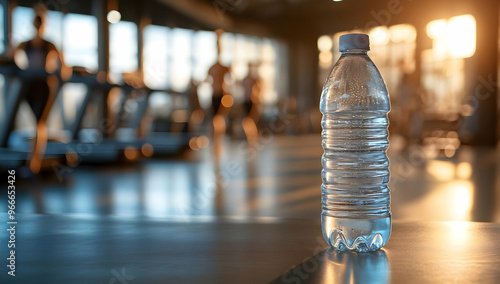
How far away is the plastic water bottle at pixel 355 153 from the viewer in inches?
58.7

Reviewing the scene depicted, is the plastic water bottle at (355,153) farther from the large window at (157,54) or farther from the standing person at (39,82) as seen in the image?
the large window at (157,54)

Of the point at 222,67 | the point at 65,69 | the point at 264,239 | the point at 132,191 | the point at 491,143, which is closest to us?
the point at 264,239

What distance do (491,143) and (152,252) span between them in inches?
449

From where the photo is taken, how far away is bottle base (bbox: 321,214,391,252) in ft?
4.88

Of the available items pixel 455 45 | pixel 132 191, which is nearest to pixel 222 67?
pixel 132 191

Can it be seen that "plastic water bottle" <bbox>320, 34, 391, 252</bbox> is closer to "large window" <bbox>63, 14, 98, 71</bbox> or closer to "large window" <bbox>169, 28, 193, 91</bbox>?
"large window" <bbox>63, 14, 98, 71</bbox>

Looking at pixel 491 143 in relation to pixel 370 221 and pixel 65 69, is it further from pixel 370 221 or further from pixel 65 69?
pixel 370 221

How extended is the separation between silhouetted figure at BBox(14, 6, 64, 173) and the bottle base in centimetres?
424

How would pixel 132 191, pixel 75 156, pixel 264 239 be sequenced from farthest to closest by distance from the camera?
1. pixel 75 156
2. pixel 132 191
3. pixel 264 239

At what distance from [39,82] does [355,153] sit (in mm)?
4222

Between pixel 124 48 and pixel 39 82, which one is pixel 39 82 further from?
pixel 124 48

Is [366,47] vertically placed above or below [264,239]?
above

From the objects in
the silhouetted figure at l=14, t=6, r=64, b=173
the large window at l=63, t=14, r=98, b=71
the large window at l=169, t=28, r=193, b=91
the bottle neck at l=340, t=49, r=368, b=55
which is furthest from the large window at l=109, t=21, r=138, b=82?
the bottle neck at l=340, t=49, r=368, b=55

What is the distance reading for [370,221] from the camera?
1.50 m
